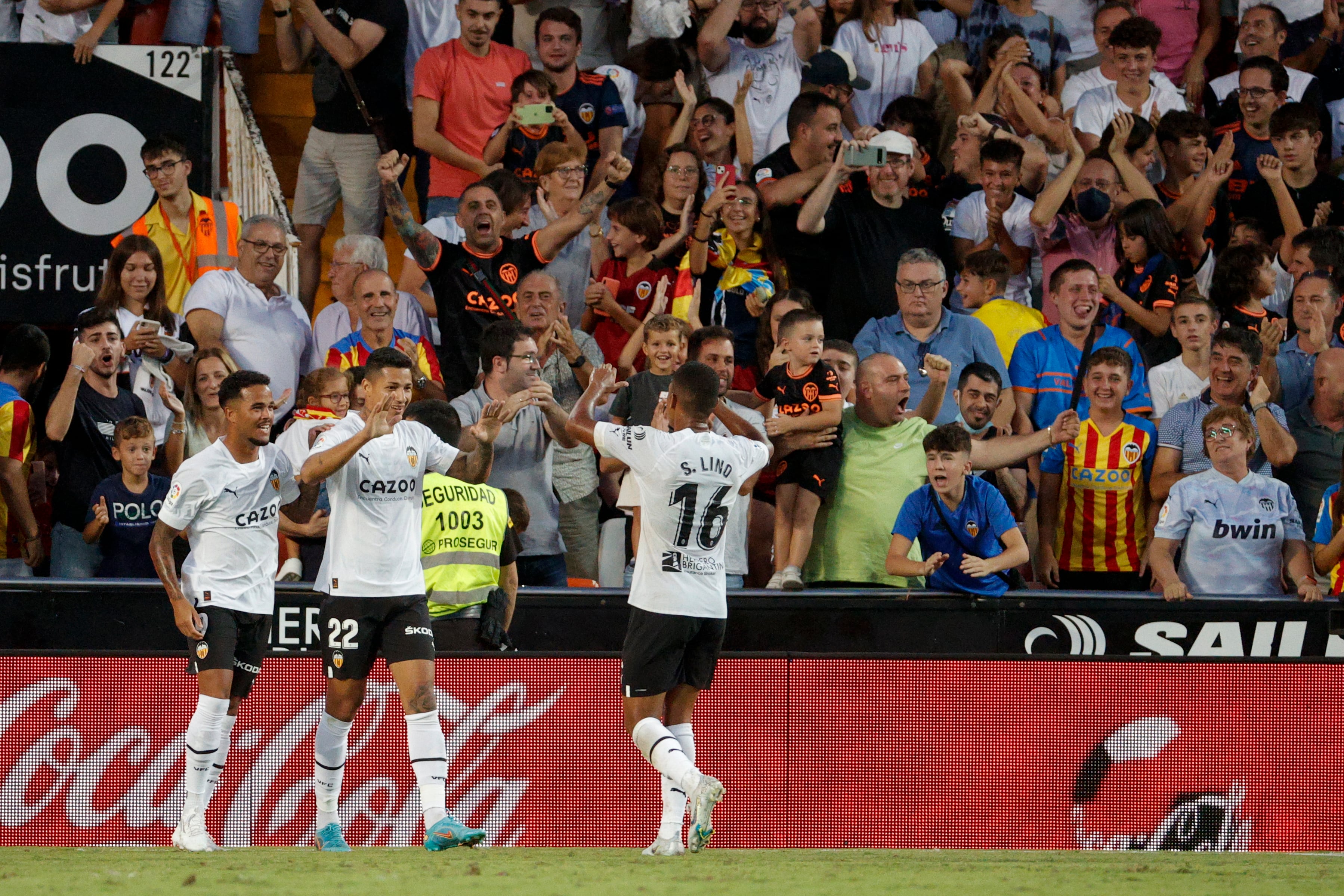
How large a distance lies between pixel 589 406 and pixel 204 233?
407cm

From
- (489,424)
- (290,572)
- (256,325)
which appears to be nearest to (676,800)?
(489,424)

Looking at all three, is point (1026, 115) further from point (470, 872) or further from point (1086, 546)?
point (470, 872)

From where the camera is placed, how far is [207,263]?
32.7 feet

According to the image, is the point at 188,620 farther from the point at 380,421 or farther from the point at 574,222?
the point at 574,222

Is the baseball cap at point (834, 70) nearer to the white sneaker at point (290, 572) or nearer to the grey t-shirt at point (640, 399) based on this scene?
the grey t-shirt at point (640, 399)

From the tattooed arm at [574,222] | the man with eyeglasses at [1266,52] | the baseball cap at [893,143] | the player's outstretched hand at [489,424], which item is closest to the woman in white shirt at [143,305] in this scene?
the tattooed arm at [574,222]

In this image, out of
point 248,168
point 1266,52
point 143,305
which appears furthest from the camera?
point 1266,52

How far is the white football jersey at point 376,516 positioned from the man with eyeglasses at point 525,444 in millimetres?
1124

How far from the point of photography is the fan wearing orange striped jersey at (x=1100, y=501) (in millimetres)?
8828

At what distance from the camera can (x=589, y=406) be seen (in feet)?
23.3

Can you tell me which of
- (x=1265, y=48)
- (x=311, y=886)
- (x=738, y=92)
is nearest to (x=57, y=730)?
(x=311, y=886)

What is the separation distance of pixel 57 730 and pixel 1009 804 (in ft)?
14.8

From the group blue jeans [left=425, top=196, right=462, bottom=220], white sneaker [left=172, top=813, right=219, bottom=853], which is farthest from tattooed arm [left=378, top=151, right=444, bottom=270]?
white sneaker [left=172, top=813, right=219, bottom=853]

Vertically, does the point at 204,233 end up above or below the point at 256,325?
above
